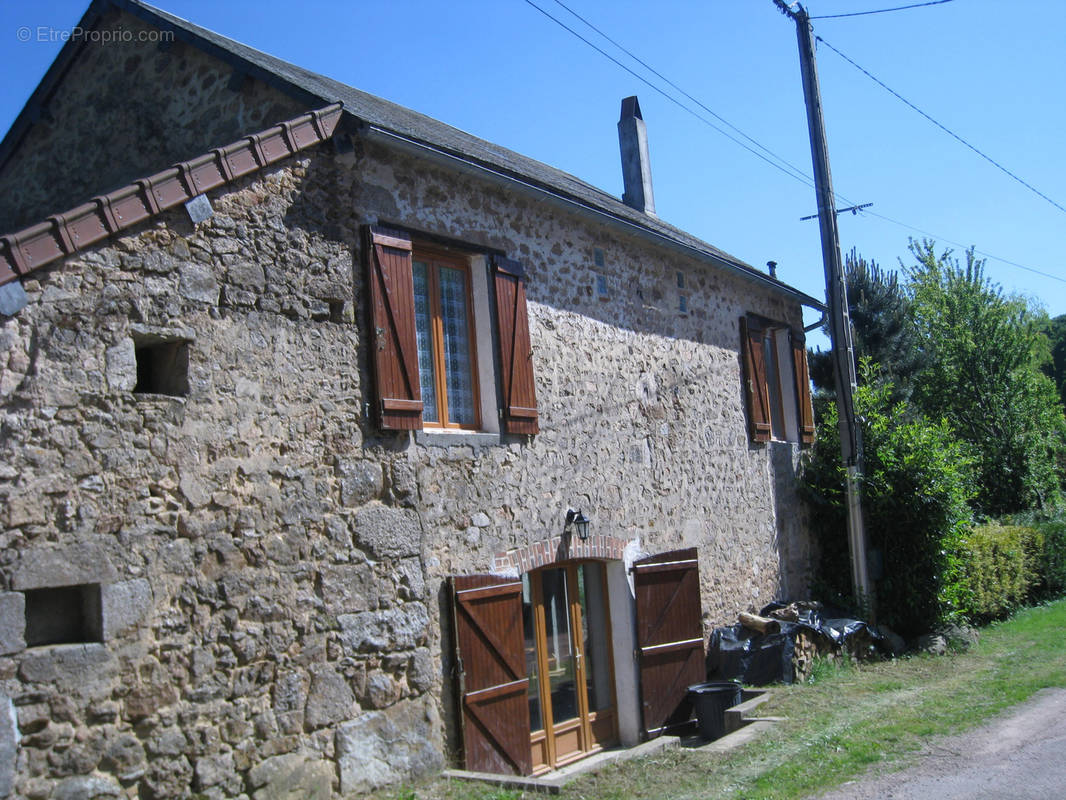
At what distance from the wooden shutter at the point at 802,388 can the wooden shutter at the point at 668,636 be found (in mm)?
3925

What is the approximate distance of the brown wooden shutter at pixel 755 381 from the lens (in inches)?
452

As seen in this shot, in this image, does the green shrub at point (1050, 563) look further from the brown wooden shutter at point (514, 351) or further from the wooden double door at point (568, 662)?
the brown wooden shutter at point (514, 351)

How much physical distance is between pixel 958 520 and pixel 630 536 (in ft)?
17.0

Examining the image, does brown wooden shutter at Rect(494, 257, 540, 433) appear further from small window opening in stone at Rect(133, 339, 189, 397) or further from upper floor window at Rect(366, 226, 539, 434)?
small window opening in stone at Rect(133, 339, 189, 397)

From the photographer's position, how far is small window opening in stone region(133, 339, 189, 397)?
5.66 meters

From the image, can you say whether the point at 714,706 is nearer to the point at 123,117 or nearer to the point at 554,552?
the point at 554,552

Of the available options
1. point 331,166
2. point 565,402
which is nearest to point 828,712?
point 565,402

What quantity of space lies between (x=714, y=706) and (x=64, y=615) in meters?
5.76

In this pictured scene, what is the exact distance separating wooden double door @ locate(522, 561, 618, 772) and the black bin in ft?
2.58

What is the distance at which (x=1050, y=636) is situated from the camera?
40.4 ft

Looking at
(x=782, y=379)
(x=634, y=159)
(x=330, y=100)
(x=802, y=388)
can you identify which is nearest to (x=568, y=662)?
(x=330, y=100)

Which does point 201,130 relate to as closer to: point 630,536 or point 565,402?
point 565,402

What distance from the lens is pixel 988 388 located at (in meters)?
19.8

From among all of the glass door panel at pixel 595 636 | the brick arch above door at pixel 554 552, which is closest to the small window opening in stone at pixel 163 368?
the brick arch above door at pixel 554 552
